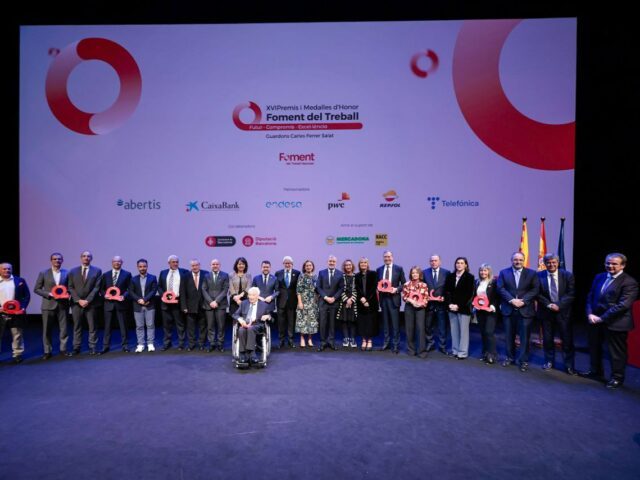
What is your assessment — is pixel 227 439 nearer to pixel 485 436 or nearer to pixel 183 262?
pixel 485 436

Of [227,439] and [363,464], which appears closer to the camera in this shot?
[363,464]

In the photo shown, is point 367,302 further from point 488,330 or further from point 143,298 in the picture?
point 143,298

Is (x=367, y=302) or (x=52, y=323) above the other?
(x=367, y=302)

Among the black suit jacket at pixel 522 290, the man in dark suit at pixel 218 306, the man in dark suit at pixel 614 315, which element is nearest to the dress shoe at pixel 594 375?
the man in dark suit at pixel 614 315

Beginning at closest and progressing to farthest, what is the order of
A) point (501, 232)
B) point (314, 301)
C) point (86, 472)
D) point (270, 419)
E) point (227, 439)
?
point (86, 472), point (227, 439), point (270, 419), point (314, 301), point (501, 232)

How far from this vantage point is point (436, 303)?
610cm

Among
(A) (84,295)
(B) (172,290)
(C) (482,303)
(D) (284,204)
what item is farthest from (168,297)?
(C) (482,303)

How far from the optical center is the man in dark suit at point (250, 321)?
5.27 m

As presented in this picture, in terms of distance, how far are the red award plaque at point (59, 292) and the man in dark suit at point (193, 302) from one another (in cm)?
159

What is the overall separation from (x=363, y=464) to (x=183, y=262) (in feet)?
18.9

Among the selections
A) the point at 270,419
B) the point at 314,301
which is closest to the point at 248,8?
the point at 314,301

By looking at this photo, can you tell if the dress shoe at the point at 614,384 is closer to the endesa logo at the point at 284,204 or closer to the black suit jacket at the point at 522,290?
the black suit jacket at the point at 522,290

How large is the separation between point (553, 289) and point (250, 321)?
13.0 feet

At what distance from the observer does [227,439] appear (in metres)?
3.47
